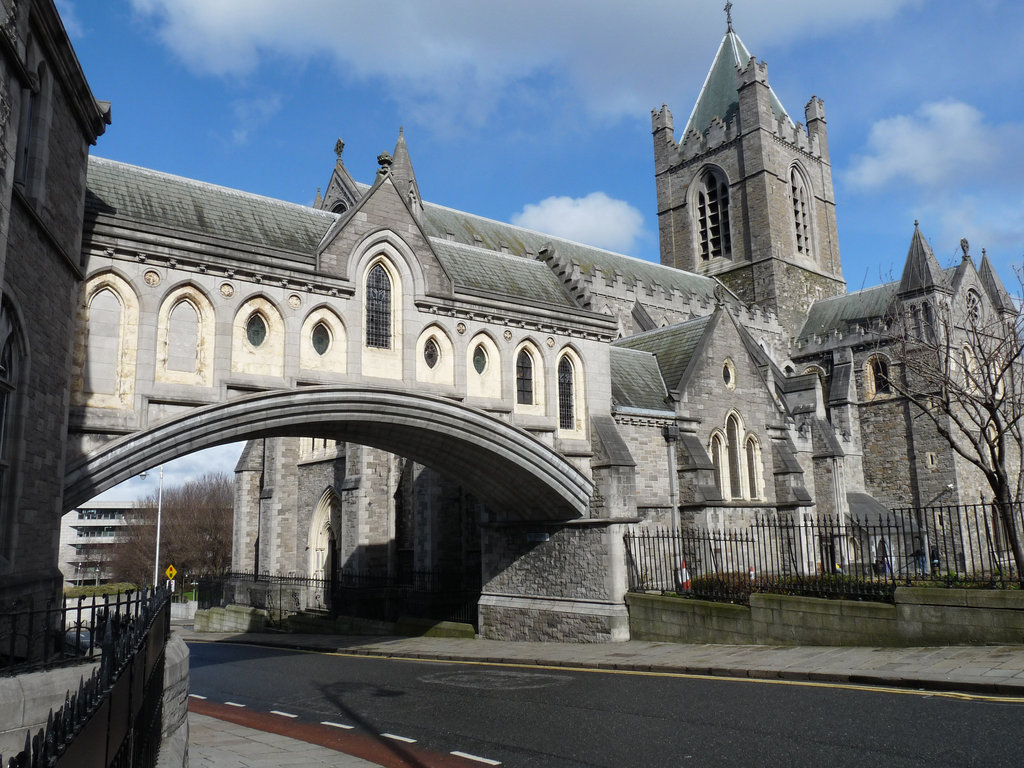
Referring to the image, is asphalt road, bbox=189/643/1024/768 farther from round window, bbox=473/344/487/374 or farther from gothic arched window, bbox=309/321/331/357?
round window, bbox=473/344/487/374

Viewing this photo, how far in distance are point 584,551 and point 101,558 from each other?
82.8m

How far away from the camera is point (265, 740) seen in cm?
948

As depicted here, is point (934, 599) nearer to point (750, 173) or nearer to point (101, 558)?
point (750, 173)

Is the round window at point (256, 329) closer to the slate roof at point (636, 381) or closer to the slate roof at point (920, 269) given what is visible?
the slate roof at point (636, 381)

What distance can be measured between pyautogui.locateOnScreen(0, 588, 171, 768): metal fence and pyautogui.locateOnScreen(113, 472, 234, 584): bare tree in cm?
5915

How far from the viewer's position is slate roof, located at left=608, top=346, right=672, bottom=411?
21.2 metres

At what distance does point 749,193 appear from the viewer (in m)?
53.3

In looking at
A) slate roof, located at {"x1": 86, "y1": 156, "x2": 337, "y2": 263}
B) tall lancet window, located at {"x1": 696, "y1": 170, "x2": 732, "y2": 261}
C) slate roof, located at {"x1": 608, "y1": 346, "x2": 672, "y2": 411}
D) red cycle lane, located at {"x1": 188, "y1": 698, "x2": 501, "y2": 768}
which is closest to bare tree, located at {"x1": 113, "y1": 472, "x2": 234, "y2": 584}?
tall lancet window, located at {"x1": 696, "y1": 170, "x2": 732, "y2": 261}

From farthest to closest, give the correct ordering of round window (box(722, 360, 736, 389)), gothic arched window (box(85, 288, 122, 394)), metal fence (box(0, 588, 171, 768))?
1. round window (box(722, 360, 736, 389))
2. gothic arched window (box(85, 288, 122, 394))
3. metal fence (box(0, 588, 171, 768))

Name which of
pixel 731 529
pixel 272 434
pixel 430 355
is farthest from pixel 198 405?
pixel 731 529

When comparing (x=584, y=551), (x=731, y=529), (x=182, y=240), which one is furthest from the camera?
(x=731, y=529)

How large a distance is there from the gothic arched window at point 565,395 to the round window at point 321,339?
19.8ft

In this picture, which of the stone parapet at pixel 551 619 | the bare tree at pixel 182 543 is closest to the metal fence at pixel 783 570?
the stone parapet at pixel 551 619

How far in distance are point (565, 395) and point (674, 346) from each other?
670 centimetres
